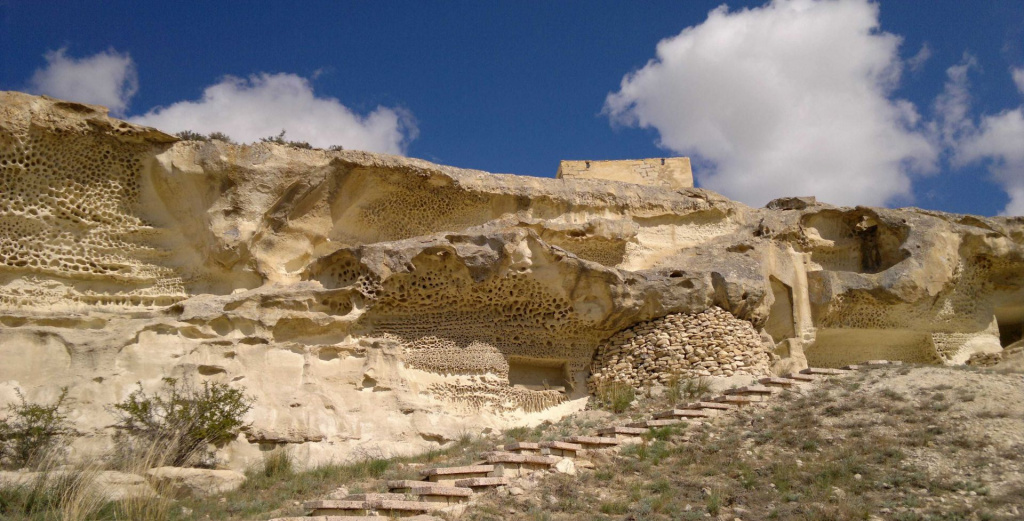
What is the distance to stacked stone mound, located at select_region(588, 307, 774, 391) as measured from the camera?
12797mm

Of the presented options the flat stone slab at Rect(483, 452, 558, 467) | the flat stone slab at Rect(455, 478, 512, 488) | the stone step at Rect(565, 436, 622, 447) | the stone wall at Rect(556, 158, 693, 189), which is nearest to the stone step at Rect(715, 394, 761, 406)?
the stone step at Rect(565, 436, 622, 447)

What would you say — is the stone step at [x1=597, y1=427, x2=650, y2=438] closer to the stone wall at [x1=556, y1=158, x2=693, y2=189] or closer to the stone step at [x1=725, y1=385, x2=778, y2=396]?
the stone step at [x1=725, y1=385, x2=778, y2=396]

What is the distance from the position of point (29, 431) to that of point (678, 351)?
8.17m

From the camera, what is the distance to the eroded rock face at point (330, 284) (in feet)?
35.4

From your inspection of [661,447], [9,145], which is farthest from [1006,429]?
[9,145]

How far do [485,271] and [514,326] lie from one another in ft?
3.34

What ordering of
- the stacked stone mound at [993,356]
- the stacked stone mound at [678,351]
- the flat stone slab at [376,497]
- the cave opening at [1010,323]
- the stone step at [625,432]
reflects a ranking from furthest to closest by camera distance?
1. the cave opening at [1010,323]
2. the stacked stone mound at [993,356]
3. the stacked stone mound at [678,351]
4. the stone step at [625,432]
5. the flat stone slab at [376,497]

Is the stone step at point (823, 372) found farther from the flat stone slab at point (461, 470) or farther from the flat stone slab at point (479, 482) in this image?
the flat stone slab at point (479, 482)

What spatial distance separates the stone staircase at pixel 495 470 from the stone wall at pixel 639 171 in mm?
6601

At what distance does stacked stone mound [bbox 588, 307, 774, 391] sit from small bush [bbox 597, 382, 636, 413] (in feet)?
0.33

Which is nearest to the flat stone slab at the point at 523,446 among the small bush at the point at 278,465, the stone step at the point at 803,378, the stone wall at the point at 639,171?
the small bush at the point at 278,465

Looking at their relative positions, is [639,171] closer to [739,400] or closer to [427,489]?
[739,400]

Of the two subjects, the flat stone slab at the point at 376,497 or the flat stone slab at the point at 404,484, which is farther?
the flat stone slab at the point at 404,484

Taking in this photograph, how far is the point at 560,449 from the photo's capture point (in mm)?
9078
